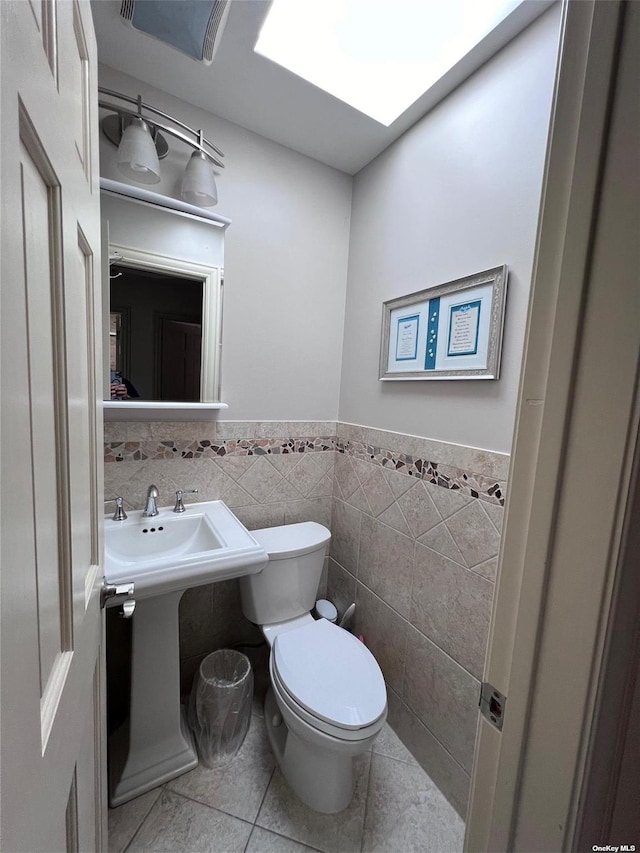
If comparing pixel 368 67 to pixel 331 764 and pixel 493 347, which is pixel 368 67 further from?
pixel 331 764

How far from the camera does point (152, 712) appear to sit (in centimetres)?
122

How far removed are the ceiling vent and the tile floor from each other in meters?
2.42

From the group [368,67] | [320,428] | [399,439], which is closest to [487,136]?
[368,67]

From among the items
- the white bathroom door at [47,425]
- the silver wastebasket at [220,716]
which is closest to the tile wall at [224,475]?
the silver wastebasket at [220,716]

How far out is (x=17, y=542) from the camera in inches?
11.2

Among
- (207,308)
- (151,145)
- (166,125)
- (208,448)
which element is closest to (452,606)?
(208,448)

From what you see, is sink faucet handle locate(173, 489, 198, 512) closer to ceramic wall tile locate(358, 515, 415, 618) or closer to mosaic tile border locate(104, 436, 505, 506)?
mosaic tile border locate(104, 436, 505, 506)

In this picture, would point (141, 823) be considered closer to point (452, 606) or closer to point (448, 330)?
point (452, 606)

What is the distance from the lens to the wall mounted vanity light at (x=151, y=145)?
1.16m

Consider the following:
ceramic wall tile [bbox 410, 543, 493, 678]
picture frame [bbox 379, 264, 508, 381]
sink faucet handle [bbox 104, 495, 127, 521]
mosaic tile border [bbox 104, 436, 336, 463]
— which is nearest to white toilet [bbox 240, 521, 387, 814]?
ceramic wall tile [bbox 410, 543, 493, 678]

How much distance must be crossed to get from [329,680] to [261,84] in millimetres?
2061

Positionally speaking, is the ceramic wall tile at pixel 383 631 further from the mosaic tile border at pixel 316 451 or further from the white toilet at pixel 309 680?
the mosaic tile border at pixel 316 451

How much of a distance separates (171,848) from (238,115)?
8.31 feet

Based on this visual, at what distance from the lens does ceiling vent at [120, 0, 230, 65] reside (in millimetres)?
943
